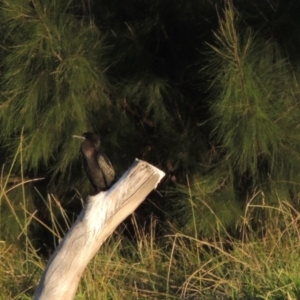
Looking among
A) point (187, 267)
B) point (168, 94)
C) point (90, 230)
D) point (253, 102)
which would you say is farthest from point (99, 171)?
point (168, 94)

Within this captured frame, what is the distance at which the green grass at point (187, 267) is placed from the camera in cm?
374

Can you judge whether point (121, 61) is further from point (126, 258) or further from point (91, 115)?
point (126, 258)

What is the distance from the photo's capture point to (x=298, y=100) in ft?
13.9

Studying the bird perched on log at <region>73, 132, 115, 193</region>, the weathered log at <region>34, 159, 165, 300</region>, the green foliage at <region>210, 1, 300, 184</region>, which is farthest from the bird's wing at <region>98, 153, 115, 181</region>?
the green foliage at <region>210, 1, 300, 184</region>

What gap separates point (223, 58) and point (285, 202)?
2.57 feet

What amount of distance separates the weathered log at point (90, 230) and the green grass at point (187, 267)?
70cm

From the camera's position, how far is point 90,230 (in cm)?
296

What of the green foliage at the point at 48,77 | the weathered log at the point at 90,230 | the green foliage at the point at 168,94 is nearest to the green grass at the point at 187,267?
the green foliage at the point at 168,94

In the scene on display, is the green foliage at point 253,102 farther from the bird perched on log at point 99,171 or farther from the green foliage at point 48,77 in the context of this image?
the bird perched on log at point 99,171

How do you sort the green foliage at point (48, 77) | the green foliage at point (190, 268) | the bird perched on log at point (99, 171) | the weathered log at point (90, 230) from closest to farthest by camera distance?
the weathered log at point (90, 230)
the bird perched on log at point (99, 171)
the green foliage at point (190, 268)
the green foliage at point (48, 77)

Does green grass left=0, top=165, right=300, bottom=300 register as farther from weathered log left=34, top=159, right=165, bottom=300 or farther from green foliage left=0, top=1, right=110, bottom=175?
weathered log left=34, top=159, right=165, bottom=300

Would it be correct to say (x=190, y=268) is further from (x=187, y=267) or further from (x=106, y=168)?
(x=106, y=168)

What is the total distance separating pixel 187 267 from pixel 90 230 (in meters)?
1.47

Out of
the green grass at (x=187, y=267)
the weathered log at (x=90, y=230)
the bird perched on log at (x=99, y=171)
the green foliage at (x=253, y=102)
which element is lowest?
the green grass at (x=187, y=267)
